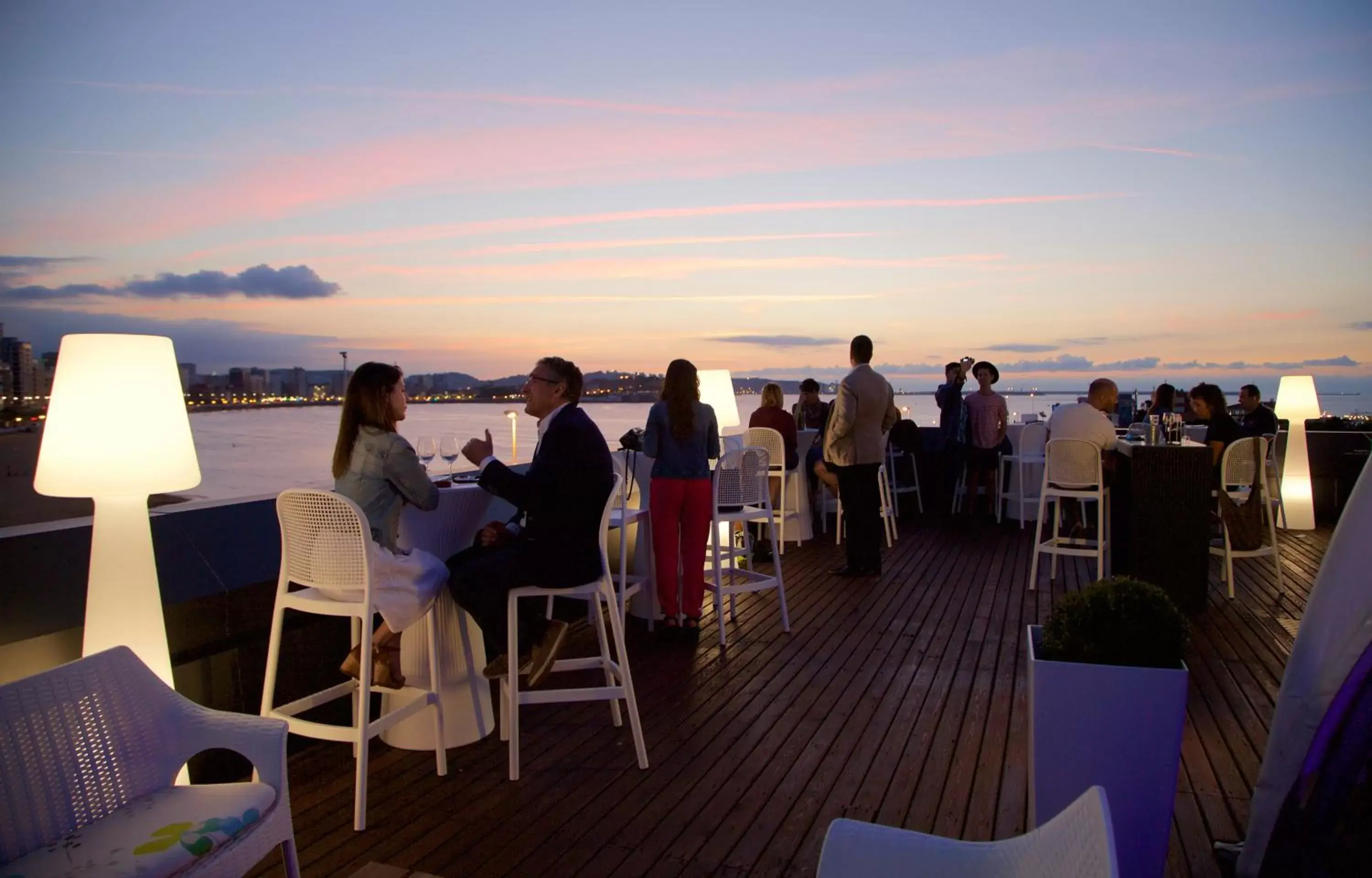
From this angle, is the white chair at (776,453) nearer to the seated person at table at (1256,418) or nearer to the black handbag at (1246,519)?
the black handbag at (1246,519)

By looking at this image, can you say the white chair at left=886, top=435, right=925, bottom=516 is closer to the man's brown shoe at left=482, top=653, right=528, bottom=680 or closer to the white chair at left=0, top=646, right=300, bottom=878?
the man's brown shoe at left=482, top=653, right=528, bottom=680

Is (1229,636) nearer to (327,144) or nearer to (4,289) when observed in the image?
(327,144)

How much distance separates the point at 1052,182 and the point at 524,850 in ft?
35.8

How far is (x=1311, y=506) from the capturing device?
8.74m

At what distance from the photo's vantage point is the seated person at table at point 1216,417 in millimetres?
6133

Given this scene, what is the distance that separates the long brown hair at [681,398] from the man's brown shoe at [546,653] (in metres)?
1.62

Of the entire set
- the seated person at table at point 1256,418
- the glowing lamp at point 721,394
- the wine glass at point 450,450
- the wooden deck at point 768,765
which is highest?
the glowing lamp at point 721,394

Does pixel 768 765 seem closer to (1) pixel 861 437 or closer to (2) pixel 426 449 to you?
(2) pixel 426 449

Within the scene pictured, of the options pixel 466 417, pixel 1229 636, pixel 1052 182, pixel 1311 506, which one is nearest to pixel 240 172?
pixel 466 417

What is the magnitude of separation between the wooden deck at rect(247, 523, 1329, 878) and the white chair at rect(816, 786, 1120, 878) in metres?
1.15

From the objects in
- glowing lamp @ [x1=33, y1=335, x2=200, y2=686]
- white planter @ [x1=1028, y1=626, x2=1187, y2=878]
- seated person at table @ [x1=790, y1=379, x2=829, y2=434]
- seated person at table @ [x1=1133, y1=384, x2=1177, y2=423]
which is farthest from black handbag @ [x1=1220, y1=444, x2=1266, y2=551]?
glowing lamp @ [x1=33, y1=335, x2=200, y2=686]

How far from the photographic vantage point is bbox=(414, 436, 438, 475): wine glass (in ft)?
12.6

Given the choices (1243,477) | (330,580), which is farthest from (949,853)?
(1243,477)

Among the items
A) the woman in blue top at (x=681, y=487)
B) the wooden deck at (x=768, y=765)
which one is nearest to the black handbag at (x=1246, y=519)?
the wooden deck at (x=768, y=765)
